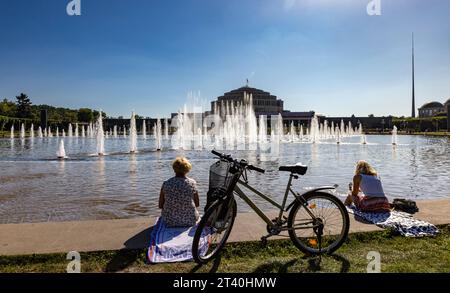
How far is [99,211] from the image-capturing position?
8.16 m

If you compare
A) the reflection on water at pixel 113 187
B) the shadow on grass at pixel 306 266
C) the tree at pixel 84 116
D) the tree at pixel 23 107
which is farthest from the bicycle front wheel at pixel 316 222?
the tree at pixel 84 116

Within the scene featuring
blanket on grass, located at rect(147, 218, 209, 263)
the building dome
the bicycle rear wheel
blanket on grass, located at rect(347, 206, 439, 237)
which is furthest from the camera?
the building dome

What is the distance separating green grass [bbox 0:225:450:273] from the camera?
4.52 metres

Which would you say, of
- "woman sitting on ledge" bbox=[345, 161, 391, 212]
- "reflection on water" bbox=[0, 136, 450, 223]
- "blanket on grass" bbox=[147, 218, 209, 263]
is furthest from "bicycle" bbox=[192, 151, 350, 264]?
"reflection on water" bbox=[0, 136, 450, 223]

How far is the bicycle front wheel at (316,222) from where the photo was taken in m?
5.04

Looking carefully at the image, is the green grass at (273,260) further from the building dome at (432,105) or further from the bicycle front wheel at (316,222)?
the building dome at (432,105)

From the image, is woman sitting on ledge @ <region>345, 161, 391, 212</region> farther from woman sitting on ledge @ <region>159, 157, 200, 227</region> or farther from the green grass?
Answer: woman sitting on ledge @ <region>159, 157, 200, 227</region>

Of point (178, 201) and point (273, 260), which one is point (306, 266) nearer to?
point (273, 260)

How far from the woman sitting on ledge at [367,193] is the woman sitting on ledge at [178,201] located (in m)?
3.34

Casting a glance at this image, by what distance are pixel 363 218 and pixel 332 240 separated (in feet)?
4.90

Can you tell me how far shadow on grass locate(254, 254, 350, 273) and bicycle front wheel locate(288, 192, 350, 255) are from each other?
139mm

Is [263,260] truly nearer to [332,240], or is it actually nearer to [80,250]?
[332,240]

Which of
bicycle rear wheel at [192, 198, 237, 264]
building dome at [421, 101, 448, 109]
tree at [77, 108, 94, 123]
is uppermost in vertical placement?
building dome at [421, 101, 448, 109]
